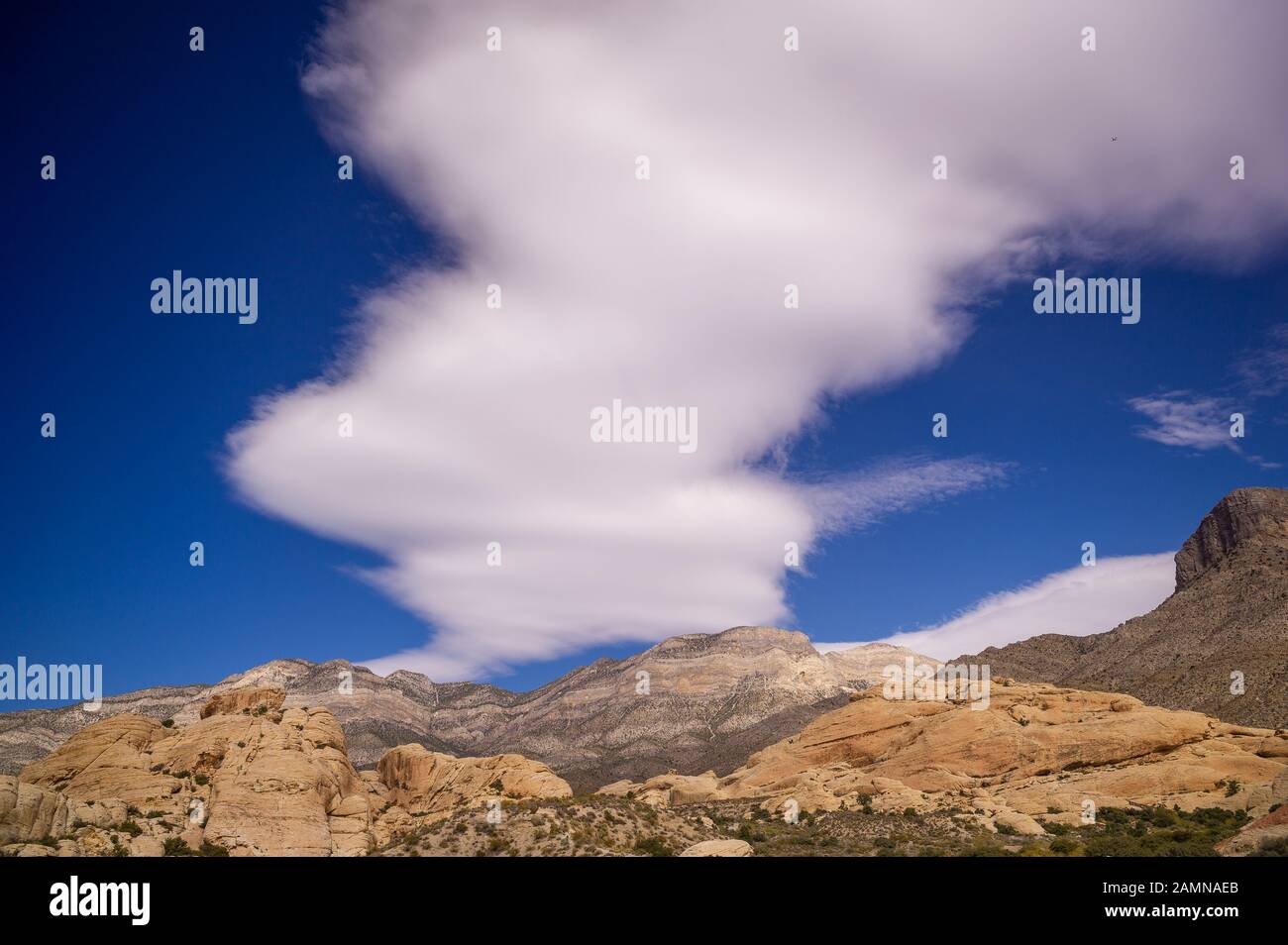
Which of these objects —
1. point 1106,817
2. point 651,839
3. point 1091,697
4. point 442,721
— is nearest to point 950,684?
point 1091,697

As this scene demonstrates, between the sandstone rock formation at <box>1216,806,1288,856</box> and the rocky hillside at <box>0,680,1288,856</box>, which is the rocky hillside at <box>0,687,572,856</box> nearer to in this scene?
the rocky hillside at <box>0,680,1288,856</box>

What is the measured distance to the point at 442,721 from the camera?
14050 centimetres

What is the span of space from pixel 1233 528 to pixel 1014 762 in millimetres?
83219

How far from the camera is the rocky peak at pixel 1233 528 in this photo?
106 metres

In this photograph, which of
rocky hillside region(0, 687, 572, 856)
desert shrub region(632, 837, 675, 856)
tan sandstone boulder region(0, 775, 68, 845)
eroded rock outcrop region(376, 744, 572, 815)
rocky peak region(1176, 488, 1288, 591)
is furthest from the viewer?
rocky peak region(1176, 488, 1288, 591)

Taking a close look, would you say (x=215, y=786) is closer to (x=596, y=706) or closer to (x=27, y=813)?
(x=27, y=813)

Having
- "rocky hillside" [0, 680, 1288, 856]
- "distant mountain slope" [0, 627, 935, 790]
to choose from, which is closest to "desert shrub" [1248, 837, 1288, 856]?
"rocky hillside" [0, 680, 1288, 856]

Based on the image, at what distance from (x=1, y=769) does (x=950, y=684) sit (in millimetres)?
95496

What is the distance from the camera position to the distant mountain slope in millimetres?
104312
